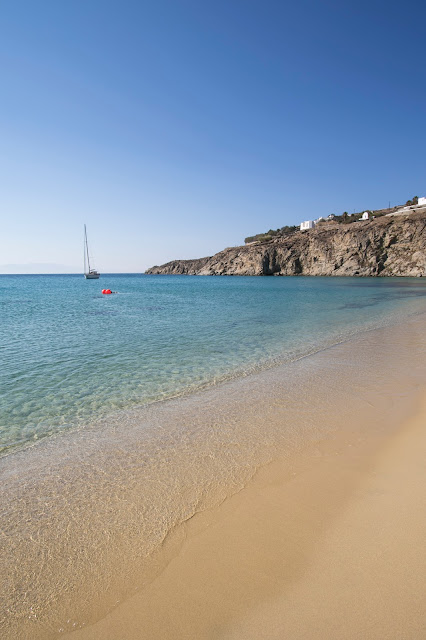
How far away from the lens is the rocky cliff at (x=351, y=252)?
79312 millimetres

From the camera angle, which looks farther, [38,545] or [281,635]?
[38,545]

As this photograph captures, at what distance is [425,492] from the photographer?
379 cm

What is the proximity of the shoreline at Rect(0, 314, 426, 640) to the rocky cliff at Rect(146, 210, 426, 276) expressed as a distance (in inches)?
3314

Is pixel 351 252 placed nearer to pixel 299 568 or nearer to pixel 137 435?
pixel 137 435

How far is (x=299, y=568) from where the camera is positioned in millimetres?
2836

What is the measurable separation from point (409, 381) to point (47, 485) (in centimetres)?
809

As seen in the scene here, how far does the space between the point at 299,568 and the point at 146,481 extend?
2159mm

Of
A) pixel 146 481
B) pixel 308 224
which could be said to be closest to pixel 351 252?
pixel 308 224

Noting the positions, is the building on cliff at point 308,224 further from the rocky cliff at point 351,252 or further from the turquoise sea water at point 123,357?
the turquoise sea water at point 123,357

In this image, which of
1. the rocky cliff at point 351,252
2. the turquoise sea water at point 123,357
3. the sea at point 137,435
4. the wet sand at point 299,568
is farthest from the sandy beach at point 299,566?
the rocky cliff at point 351,252

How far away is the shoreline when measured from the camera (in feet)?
8.95

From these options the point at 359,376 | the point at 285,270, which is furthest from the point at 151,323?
the point at 285,270

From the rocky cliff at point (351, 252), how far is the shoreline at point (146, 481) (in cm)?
8416

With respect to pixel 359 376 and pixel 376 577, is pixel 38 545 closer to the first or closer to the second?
pixel 376 577
